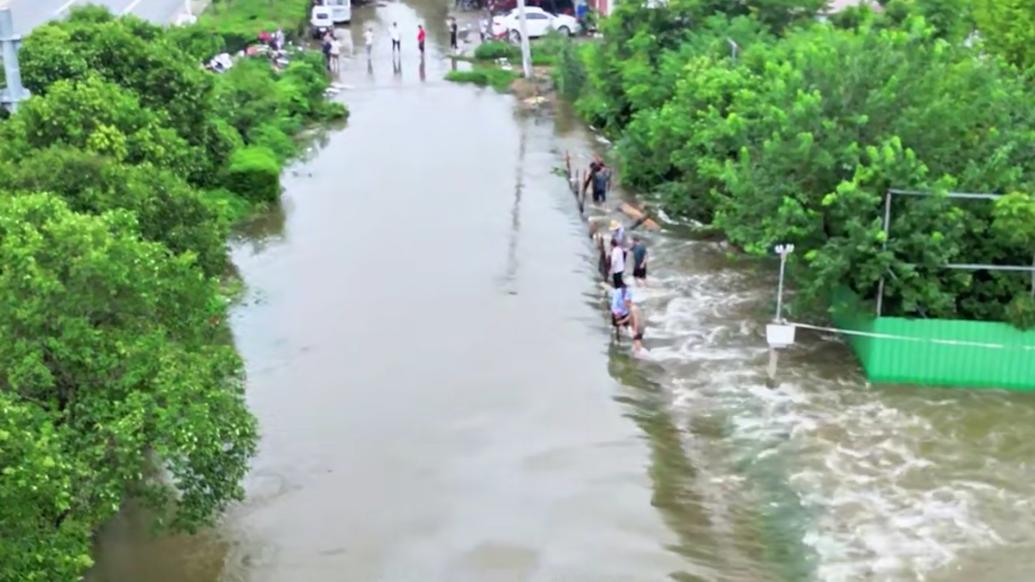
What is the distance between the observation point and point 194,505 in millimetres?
12234

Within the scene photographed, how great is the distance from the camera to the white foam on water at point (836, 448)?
14680 mm

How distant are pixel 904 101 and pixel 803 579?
29.5 feet

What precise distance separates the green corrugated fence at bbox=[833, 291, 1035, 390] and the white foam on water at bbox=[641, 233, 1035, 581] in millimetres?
535

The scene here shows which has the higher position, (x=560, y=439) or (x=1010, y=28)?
(x=1010, y=28)

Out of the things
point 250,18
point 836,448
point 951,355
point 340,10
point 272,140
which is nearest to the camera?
point 836,448

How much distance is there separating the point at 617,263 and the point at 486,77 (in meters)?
22.1

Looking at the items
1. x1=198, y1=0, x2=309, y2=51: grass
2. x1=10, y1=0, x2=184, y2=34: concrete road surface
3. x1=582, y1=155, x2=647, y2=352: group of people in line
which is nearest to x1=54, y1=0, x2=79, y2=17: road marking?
x1=10, y1=0, x2=184, y2=34: concrete road surface

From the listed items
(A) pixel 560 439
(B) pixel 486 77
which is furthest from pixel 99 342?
(B) pixel 486 77

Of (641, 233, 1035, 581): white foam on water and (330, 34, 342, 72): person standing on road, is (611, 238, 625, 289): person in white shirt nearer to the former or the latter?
(641, 233, 1035, 581): white foam on water

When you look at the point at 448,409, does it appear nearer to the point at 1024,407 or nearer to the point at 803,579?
the point at 803,579

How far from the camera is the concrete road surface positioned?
1762 inches

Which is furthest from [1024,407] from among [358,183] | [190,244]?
[358,183]

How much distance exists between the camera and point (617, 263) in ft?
73.5

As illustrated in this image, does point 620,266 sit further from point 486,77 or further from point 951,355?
point 486,77
